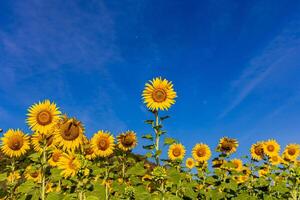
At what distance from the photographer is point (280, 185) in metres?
15.2

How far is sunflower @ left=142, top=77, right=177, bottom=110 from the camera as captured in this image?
1223 centimetres

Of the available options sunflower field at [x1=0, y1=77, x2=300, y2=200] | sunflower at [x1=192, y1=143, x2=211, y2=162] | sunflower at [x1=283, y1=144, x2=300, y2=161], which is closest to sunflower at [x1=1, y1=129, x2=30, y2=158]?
sunflower field at [x1=0, y1=77, x2=300, y2=200]

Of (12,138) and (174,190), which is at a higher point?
(12,138)

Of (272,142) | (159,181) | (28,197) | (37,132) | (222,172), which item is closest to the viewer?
(159,181)

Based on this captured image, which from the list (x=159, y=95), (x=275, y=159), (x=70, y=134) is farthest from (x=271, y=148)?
(x=70, y=134)

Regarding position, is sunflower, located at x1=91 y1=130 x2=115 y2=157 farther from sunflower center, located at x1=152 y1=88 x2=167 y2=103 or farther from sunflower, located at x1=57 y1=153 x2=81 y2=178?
sunflower, located at x1=57 y1=153 x2=81 y2=178

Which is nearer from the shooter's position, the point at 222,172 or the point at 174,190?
the point at 174,190

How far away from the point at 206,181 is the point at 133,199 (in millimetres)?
5964

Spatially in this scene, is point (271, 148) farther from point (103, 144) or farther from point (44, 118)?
point (44, 118)

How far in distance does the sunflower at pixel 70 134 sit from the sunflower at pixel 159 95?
2.32m

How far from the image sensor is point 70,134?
10562mm

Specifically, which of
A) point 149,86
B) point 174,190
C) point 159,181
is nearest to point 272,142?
point 174,190

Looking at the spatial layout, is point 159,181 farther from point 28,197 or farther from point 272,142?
point 272,142

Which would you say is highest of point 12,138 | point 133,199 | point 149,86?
point 149,86
